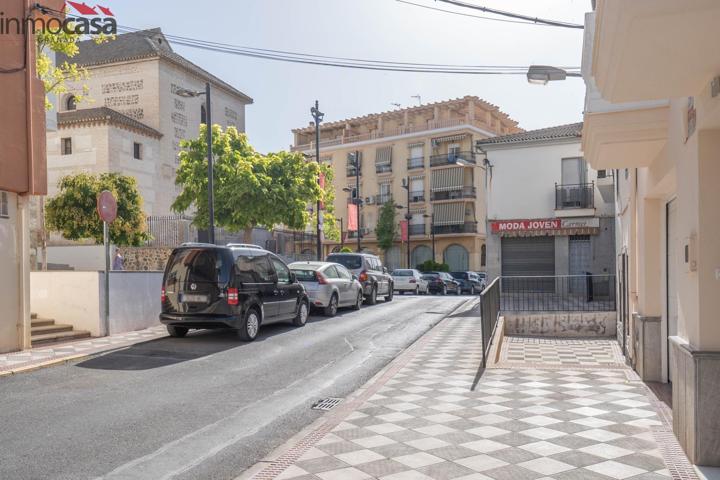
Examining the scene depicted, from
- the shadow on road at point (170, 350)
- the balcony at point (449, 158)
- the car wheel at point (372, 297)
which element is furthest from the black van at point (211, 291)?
the balcony at point (449, 158)

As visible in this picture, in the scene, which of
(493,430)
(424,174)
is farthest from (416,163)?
(493,430)

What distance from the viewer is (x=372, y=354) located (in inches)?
433

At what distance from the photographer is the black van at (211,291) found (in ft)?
38.3

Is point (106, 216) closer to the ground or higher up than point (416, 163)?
closer to the ground

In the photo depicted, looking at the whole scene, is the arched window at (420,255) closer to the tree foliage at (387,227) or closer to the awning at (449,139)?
the tree foliage at (387,227)

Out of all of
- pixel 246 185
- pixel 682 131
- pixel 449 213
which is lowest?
pixel 682 131

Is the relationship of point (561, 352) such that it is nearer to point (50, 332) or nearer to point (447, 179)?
point (50, 332)

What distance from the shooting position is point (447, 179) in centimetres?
5659

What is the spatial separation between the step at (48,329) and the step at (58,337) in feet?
0.48

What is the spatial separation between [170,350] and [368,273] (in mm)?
10736

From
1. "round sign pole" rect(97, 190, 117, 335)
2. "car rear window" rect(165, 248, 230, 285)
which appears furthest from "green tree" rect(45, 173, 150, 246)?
"car rear window" rect(165, 248, 230, 285)

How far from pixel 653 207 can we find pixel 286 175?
18337 mm

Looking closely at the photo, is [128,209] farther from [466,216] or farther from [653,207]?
[466,216]

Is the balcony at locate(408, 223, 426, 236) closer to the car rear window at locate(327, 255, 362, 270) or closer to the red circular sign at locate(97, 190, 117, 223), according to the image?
the car rear window at locate(327, 255, 362, 270)
